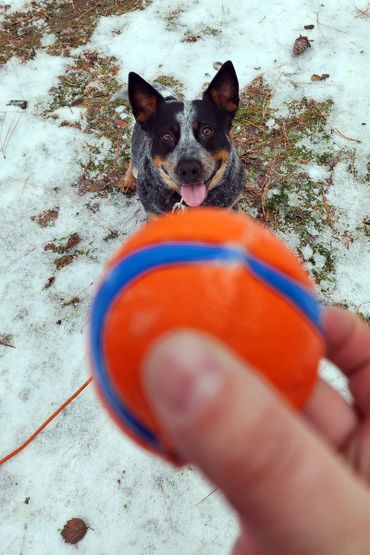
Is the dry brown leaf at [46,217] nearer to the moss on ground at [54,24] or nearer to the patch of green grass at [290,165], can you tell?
the patch of green grass at [290,165]

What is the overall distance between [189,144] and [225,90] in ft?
1.73

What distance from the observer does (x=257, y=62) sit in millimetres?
4875

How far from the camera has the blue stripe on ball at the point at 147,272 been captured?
1.07 m

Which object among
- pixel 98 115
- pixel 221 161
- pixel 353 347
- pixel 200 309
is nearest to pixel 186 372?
pixel 200 309

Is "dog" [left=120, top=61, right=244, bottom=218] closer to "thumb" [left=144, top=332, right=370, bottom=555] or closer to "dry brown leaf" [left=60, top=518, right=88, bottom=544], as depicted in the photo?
"dry brown leaf" [left=60, top=518, right=88, bottom=544]

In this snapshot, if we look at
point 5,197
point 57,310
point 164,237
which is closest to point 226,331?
point 164,237

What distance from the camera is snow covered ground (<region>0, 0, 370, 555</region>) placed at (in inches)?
111

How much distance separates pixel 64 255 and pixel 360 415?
2.94m

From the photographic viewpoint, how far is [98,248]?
12.8 feet

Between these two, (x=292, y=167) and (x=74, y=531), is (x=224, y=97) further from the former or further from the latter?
(x=74, y=531)

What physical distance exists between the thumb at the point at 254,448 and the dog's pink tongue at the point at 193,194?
103 inches

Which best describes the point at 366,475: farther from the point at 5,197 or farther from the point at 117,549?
the point at 5,197

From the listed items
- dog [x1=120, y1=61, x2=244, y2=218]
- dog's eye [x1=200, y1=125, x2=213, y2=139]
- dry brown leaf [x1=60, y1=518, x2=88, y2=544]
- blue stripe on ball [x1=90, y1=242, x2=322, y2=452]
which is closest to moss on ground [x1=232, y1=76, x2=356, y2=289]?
dog [x1=120, y1=61, x2=244, y2=218]

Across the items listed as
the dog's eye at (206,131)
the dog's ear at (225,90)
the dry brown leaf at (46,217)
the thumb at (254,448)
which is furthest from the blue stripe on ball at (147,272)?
the dry brown leaf at (46,217)
